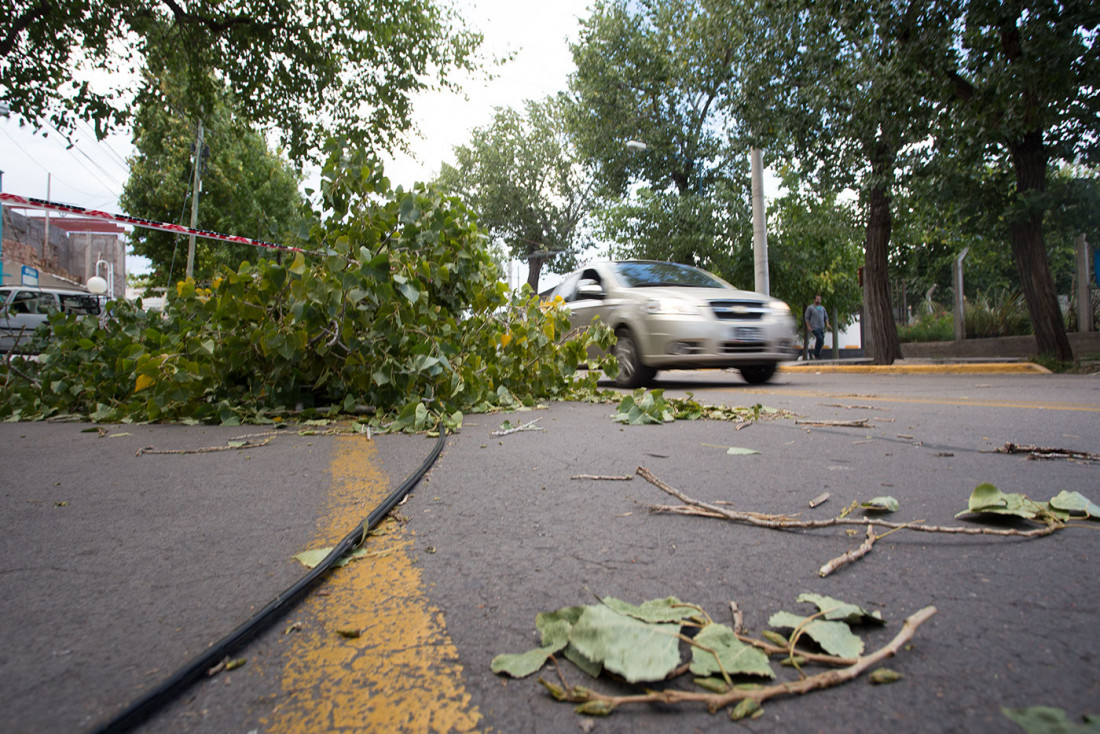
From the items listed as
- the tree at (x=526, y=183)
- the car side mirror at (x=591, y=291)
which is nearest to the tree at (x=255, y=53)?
the car side mirror at (x=591, y=291)

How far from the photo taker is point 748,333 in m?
8.76

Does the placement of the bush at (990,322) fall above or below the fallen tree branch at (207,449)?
above

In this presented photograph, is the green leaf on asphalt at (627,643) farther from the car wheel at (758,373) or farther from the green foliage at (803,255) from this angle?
the green foliage at (803,255)

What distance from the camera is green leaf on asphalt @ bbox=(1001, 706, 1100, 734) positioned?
0.97 metres

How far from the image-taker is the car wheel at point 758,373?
9.55 metres

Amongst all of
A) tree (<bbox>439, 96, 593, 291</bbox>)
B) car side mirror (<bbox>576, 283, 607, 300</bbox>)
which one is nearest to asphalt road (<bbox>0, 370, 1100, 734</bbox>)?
car side mirror (<bbox>576, 283, 607, 300</bbox>)

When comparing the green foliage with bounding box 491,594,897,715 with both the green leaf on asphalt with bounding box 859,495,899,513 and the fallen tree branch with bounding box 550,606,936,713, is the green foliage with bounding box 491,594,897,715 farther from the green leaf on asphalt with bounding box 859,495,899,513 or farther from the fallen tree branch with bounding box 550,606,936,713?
the green leaf on asphalt with bounding box 859,495,899,513

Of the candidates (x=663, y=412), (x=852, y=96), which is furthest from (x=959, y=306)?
(x=663, y=412)

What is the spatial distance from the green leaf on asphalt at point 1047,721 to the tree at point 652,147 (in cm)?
2250

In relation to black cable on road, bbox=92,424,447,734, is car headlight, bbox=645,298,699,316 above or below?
above

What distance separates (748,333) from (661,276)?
1643 mm

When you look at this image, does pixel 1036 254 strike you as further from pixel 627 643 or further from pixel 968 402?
pixel 627 643

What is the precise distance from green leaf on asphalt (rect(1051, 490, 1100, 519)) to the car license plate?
6.54 metres

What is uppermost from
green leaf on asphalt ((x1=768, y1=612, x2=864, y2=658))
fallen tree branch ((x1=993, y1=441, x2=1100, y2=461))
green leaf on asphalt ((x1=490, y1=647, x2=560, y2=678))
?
fallen tree branch ((x1=993, y1=441, x2=1100, y2=461))
